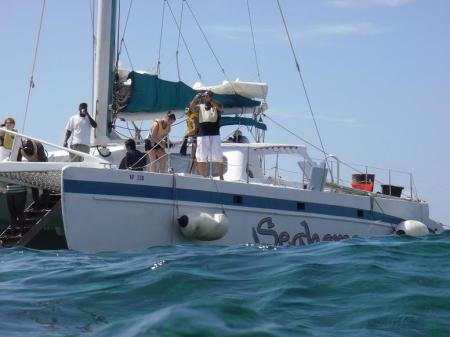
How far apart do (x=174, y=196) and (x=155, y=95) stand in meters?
4.73

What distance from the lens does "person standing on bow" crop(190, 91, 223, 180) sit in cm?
1350

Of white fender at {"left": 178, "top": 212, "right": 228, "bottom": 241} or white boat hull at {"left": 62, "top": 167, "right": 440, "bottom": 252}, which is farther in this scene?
white fender at {"left": 178, "top": 212, "right": 228, "bottom": 241}

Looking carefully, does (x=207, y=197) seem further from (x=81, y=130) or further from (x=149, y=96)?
(x=149, y=96)

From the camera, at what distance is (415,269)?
772cm

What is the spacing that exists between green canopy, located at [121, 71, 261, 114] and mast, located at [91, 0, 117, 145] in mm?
990

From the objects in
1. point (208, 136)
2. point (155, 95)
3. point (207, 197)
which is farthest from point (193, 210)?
point (155, 95)

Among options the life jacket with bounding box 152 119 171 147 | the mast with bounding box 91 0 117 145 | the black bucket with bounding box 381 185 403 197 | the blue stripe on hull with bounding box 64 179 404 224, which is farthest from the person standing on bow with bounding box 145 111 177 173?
the black bucket with bounding box 381 185 403 197

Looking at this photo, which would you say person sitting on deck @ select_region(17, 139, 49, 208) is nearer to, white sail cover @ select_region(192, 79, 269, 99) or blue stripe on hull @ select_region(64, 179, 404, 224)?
blue stripe on hull @ select_region(64, 179, 404, 224)

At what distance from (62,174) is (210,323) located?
260 inches

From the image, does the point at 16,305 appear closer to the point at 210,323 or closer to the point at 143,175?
the point at 210,323

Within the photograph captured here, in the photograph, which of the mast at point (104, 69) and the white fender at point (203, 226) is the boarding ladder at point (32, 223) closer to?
the mast at point (104, 69)

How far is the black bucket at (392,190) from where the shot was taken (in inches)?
638

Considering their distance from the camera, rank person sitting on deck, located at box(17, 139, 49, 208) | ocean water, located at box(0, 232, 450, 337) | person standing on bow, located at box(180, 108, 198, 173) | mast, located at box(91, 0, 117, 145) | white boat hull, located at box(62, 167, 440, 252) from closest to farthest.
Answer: ocean water, located at box(0, 232, 450, 337)
white boat hull, located at box(62, 167, 440, 252)
person sitting on deck, located at box(17, 139, 49, 208)
person standing on bow, located at box(180, 108, 198, 173)
mast, located at box(91, 0, 117, 145)

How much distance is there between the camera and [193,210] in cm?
1254
